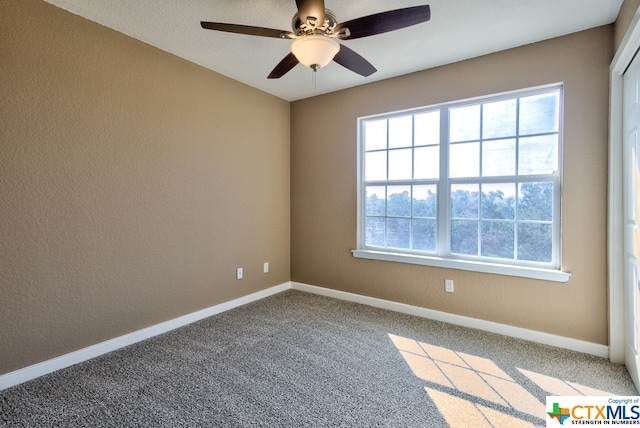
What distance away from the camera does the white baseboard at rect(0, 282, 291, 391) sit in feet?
6.28

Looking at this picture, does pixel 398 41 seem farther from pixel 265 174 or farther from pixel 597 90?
pixel 265 174

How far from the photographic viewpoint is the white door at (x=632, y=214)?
1.83 meters

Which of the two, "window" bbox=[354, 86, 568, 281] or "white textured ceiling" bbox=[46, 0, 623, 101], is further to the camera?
"window" bbox=[354, 86, 568, 281]

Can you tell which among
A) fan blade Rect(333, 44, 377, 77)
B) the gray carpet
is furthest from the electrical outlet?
fan blade Rect(333, 44, 377, 77)

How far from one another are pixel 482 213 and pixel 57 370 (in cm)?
→ 356

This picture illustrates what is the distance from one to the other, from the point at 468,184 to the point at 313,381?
7.21 feet

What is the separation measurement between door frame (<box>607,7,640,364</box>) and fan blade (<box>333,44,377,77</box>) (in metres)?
1.69

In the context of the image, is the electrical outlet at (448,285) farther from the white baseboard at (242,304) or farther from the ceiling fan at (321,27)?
the ceiling fan at (321,27)

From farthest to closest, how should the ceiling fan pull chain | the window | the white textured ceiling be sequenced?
the ceiling fan pull chain → the window → the white textured ceiling

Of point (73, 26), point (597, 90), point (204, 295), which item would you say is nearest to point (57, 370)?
point (204, 295)

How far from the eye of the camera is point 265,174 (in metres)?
3.67

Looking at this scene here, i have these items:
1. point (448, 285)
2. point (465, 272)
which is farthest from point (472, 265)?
point (448, 285)

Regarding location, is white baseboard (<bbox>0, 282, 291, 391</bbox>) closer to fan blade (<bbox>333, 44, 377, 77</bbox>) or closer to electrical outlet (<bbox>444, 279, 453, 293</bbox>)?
electrical outlet (<bbox>444, 279, 453, 293</bbox>)

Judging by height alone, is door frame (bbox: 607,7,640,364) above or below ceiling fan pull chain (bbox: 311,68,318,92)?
below
